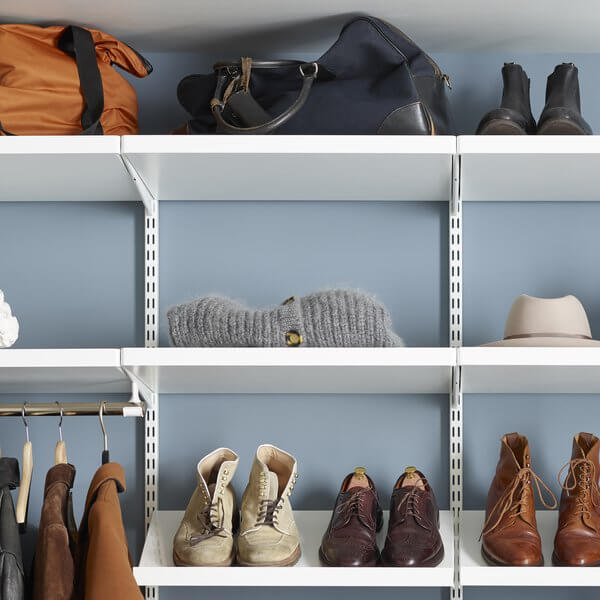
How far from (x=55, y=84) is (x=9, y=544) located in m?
0.75

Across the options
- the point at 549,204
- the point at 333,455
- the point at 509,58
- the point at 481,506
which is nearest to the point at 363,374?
the point at 333,455

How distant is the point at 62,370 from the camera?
4.50 ft

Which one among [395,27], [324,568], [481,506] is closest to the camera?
[324,568]

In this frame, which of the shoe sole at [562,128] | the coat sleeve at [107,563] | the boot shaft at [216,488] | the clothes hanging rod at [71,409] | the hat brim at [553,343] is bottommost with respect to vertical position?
the coat sleeve at [107,563]

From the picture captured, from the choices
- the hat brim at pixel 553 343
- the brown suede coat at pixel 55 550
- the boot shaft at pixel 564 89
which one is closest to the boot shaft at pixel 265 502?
the brown suede coat at pixel 55 550

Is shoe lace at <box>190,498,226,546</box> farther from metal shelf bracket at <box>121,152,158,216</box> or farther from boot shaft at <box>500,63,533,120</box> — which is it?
boot shaft at <box>500,63,533,120</box>

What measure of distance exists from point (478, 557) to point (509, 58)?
37.3 inches

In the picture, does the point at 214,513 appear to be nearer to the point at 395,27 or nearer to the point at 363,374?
the point at 363,374

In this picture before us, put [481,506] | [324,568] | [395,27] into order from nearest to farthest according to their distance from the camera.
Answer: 1. [324,568]
2. [395,27]
3. [481,506]

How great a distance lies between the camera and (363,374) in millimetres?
1432

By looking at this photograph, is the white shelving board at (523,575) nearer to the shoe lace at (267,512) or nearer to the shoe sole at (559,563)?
the shoe sole at (559,563)

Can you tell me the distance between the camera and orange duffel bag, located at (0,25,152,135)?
4.74ft

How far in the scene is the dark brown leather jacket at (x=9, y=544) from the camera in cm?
124

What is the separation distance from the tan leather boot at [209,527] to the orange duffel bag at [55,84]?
0.62 meters
